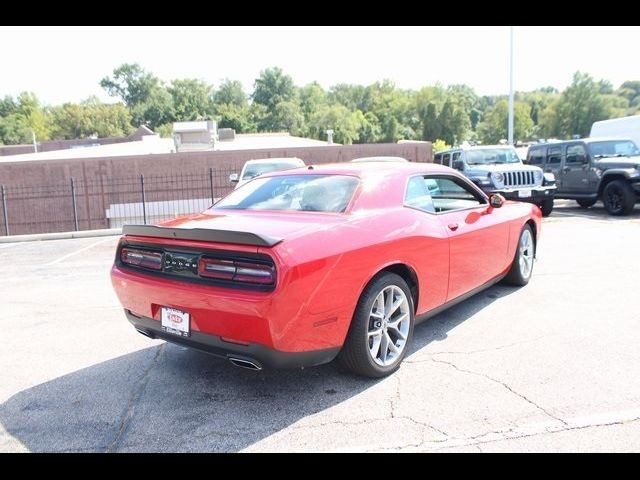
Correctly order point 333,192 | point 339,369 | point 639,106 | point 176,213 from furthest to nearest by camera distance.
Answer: point 639,106
point 176,213
point 333,192
point 339,369

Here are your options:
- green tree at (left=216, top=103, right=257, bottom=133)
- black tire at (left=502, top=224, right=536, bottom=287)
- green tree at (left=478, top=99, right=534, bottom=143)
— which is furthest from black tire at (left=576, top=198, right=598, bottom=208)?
green tree at (left=216, top=103, right=257, bottom=133)

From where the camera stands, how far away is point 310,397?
11.8 ft

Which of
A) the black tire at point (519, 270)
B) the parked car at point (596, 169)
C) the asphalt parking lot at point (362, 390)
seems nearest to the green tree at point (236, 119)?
the parked car at point (596, 169)

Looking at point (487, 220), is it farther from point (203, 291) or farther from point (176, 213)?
point (176, 213)

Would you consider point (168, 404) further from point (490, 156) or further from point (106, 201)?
point (106, 201)

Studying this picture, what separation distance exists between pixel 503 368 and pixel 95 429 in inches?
112

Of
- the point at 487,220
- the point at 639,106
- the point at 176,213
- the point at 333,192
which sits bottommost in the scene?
the point at 176,213

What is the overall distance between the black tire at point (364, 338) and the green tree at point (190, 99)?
83.0m

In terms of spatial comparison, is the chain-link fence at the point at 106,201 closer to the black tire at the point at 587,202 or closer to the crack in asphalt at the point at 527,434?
the black tire at the point at 587,202

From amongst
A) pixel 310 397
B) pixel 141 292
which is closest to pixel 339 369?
pixel 310 397

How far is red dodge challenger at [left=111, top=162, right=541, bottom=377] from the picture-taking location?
3160mm

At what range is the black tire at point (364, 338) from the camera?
11.7 feet

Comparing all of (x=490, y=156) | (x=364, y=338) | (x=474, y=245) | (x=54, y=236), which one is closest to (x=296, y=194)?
(x=364, y=338)

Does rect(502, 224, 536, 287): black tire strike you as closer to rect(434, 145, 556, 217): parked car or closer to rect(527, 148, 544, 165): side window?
rect(434, 145, 556, 217): parked car
